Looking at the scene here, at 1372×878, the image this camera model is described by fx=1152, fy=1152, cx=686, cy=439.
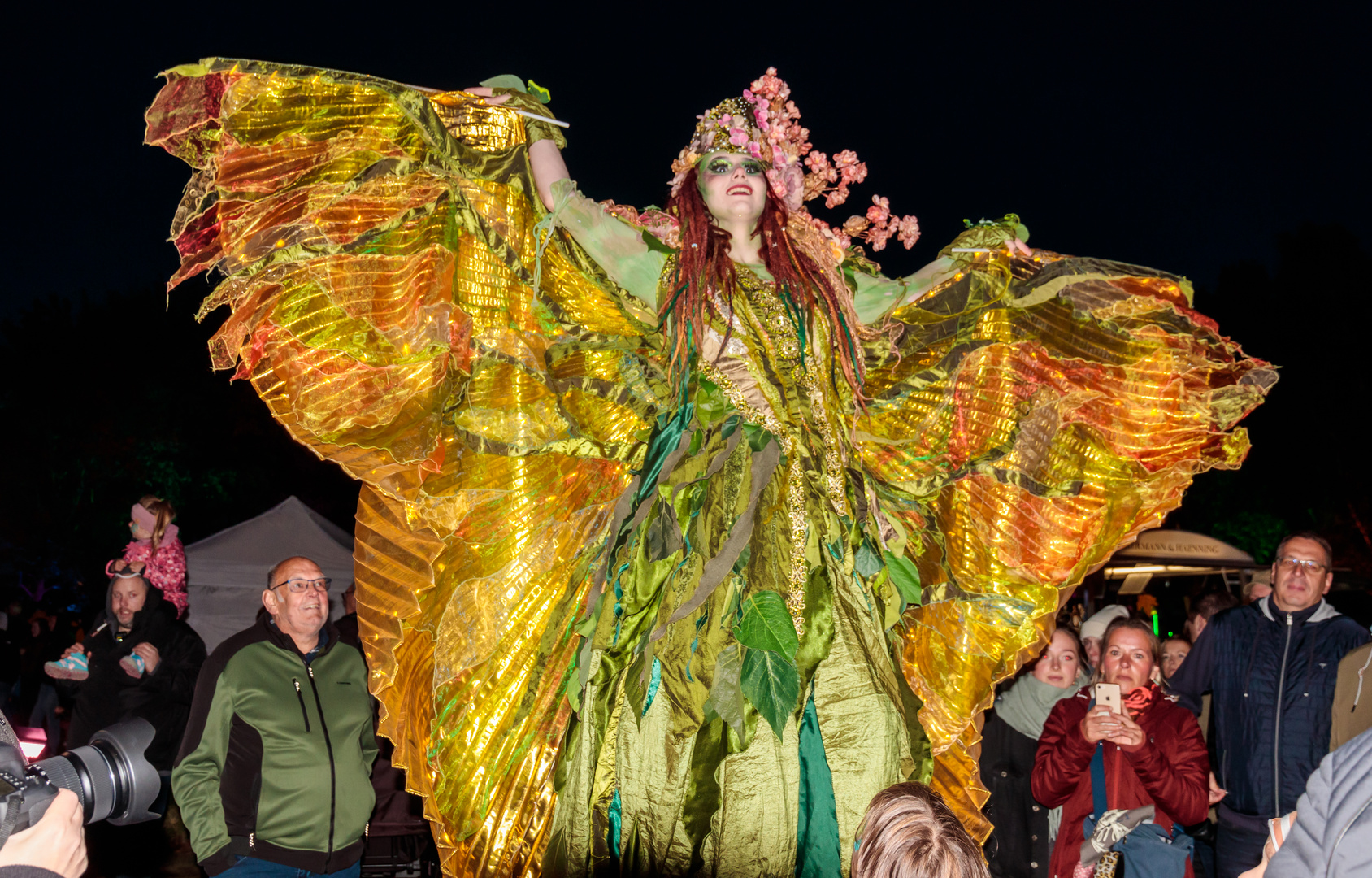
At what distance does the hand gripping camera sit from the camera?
1.35 meters

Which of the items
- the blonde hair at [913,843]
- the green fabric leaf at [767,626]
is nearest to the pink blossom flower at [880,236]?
the green fabric leaf at [767,626]

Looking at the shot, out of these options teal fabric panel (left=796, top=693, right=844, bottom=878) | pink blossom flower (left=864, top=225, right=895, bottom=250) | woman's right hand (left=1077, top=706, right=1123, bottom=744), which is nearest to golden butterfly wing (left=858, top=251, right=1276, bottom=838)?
pink blossom flower (left=864, top=225, right=895, bottom=250)

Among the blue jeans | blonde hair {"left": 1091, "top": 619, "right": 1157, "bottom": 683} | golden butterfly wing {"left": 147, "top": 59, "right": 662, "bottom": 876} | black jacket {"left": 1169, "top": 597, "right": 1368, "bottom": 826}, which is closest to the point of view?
golden butterfly wing {"left": 147, "top": 59, "right": 662, "bottom": 876}

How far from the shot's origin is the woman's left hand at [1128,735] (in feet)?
12.9

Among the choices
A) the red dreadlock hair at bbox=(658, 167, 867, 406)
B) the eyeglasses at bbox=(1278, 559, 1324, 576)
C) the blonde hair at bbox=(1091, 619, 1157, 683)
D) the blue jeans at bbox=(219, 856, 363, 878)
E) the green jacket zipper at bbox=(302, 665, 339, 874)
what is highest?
the red dreadlock hair at bbox=(658, 167, 867, 406)

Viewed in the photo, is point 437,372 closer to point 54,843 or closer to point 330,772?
point 330,772

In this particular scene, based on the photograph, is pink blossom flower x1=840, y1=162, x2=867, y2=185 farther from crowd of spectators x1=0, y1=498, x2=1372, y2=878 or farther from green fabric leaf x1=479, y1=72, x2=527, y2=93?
crowd of spectators x1=0, y1=498, x2=1372, y2=878

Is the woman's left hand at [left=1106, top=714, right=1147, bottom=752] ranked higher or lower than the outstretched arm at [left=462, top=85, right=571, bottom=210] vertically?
lower

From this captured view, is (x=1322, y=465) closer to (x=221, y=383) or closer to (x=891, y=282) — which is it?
(x=221, y=383)

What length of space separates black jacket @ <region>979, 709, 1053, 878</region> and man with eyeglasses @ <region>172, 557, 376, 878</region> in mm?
2405

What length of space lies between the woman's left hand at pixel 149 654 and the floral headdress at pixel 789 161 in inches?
138

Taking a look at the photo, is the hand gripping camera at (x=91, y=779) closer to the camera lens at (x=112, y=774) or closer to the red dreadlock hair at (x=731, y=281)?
the camera lens at (x=112, y=774)

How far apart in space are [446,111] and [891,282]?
1.53 m

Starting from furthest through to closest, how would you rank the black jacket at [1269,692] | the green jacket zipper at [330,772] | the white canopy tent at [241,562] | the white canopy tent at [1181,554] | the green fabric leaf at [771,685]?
the white canopy tent at [1181,554]
the white canopy tent at [241,562]
the black jacket at [1269,692]
the green jacket zipper at [330,772]
the green fabric leaf at [771,685]
